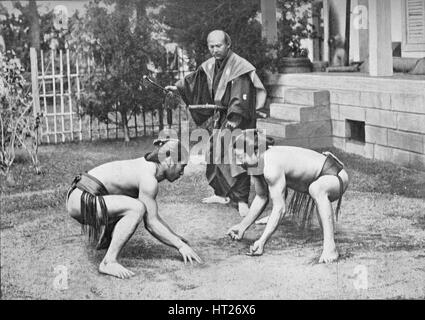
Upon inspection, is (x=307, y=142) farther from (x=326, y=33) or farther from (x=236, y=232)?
(x=326, y=33)

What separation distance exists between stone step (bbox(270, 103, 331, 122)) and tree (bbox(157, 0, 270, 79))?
1.11 feet

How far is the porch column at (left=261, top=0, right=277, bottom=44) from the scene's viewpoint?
285 inches

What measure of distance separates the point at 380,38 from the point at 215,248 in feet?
7.67

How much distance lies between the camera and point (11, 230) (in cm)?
718

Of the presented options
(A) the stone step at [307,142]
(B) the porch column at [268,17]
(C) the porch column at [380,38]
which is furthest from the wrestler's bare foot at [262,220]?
(C) the porch column at [380,38]

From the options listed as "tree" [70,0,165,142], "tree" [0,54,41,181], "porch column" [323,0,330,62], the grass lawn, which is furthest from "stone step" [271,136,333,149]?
"tree" [0,54,41,181]

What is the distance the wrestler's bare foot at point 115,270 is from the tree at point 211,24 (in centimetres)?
170

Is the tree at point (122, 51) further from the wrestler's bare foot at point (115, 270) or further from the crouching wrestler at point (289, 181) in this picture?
the wrestler's bare foot at point (115, 270)

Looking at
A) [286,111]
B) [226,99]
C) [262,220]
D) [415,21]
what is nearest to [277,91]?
[286,111]

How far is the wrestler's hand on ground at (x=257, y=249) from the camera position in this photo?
670cm

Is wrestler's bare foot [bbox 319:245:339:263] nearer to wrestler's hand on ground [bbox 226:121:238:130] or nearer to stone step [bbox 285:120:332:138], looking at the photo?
stone step [bbox 285:120:332:138]
